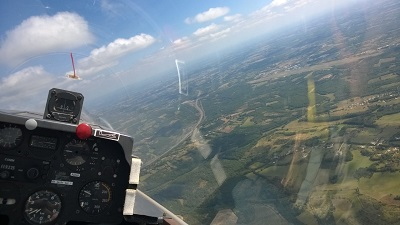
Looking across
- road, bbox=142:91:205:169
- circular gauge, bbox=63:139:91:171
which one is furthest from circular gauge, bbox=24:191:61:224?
road, bbox=142:91:205:169

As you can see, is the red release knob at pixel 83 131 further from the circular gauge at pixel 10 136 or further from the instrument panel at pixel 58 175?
the circular gauge at pixel 10 136

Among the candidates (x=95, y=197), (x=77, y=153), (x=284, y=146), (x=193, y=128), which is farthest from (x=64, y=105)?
(x=193, y=128)

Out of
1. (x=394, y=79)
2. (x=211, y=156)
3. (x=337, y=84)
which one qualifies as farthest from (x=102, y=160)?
(x=337, y=84)

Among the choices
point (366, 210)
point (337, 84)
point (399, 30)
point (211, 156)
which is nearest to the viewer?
point (366, 210)

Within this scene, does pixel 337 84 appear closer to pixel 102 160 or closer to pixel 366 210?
pixel 366 210

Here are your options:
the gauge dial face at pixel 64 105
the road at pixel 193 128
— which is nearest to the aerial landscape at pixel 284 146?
the road at pixel 193 128

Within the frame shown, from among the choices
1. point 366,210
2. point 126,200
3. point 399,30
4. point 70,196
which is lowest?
point 399,30

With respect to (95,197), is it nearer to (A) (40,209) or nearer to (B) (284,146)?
(A) (40,209)

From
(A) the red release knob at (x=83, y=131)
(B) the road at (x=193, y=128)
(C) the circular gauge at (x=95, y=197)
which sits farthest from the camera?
(B) the road at (x=193, y=128)
